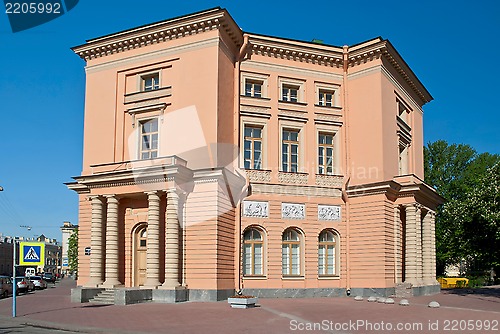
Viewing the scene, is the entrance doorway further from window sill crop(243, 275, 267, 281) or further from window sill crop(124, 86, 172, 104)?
window sill crop(124, 86, 172, 104)

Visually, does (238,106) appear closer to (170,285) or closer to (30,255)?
(170,285)

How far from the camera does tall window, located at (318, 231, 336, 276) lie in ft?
98.5

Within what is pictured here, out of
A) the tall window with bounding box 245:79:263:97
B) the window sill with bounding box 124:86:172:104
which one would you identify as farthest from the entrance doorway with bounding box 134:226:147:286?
the tall window with bounding box 245:79:263:97

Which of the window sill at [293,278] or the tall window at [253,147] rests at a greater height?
the tall window at [253,147]

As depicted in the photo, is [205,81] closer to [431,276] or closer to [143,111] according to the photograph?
[143,111]

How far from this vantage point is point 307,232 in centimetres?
2964

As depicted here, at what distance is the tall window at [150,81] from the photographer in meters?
29.1

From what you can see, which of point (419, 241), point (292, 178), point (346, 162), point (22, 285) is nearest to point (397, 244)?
point (419, 241)

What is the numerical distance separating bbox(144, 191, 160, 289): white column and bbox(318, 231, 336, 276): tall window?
30.6ft

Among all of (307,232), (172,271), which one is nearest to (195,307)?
(172,271)

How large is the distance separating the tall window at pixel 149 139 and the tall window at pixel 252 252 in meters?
6.44

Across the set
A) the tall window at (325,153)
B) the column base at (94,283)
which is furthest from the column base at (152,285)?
the tall window at (325,153)

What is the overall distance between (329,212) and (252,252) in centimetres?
492

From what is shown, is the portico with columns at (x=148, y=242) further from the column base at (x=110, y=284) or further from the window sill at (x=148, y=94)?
the window sill at (x=148, y=94)
